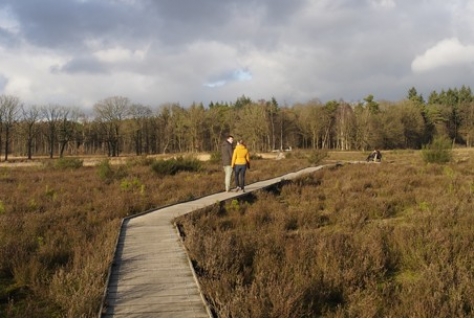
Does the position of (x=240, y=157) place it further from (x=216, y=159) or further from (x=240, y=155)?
(x=216, y=159)

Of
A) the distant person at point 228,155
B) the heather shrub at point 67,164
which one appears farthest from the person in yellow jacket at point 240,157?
the heather shrub at point 67,164

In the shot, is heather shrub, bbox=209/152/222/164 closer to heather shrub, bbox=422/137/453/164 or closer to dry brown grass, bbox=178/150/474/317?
heather shrub, bbox=422/137/453/164

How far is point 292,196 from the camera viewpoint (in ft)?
52.5

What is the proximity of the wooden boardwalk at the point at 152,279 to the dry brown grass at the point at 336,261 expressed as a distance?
0.25 meters

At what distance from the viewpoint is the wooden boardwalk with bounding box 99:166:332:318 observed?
17.2 feet

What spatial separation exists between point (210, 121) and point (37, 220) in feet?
250

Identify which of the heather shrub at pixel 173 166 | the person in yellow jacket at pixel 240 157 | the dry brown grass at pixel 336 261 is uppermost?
the person in yellow jacket at pixel 240 157

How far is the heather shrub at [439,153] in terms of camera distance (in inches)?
1208

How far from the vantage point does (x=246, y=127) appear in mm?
78375

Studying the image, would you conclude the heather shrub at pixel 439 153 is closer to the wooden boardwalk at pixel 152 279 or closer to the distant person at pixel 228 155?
the distant person at pixel 228 155

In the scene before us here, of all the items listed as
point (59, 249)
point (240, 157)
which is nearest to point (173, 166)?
point (240, 157)

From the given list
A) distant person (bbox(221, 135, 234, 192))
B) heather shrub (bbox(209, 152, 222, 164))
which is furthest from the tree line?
distant person (bbox(221, 135, 234, 192))

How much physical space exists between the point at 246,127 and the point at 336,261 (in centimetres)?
7163

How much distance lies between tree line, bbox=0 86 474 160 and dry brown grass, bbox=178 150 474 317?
66.4 meters
